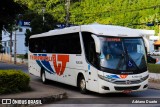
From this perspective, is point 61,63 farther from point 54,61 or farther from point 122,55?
point 122,55

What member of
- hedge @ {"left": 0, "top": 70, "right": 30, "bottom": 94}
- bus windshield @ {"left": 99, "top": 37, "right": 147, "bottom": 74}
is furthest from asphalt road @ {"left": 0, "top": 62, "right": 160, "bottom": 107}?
hedge @ {"left": 0, "top": 70, "right": 30, "bottom": 94}

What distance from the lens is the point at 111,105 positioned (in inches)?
576

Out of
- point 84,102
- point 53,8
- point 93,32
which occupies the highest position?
point 53,8

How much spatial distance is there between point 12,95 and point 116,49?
4807 mm

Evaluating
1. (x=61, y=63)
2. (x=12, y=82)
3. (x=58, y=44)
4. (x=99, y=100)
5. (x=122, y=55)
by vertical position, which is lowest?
(x=99, y=100)

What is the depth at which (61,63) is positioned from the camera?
21203 millimetres

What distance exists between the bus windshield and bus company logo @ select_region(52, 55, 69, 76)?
3841 millimetres

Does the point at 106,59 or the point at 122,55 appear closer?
the point at 106,59

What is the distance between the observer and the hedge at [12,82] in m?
16.5

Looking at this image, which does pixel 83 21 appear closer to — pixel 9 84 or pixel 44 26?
pixel 44 26

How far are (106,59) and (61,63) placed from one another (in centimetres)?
493

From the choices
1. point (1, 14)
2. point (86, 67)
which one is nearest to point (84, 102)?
point (86, 67)

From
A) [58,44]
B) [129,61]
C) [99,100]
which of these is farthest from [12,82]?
[58,44]

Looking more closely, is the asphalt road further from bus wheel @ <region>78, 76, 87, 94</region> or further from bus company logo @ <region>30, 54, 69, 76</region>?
bus company logo @ <region>30, 54, 69, 76</region>
